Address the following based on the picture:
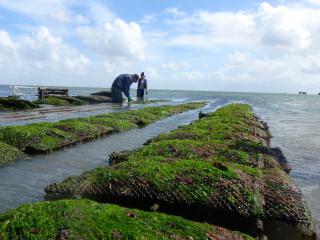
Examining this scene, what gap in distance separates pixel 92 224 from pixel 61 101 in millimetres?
38102

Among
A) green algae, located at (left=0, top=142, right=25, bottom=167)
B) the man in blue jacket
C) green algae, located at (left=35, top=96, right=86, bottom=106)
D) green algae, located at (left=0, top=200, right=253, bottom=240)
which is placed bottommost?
green algae, located at (left=35, top=96, right=86, bottom=106)

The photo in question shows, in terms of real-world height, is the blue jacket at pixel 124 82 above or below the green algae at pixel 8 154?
above

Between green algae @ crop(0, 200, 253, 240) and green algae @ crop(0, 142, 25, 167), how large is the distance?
6764mm

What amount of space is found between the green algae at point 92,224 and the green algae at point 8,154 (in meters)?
6.76

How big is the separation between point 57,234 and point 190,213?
11.0ft

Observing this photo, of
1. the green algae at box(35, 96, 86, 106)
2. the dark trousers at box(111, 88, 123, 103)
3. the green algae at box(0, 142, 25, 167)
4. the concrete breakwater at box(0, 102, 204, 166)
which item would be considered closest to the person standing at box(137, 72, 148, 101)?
the dark trousers at box(111, 88, 123, 103)

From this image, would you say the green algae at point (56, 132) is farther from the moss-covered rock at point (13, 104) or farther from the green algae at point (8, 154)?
the moss-covered rock at point (13, 104)

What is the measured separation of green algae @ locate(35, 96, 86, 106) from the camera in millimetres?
42150

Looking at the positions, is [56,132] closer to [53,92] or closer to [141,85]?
[53,92]

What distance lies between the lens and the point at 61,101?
42656mm

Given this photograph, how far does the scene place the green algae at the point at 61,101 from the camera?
42.2 meters

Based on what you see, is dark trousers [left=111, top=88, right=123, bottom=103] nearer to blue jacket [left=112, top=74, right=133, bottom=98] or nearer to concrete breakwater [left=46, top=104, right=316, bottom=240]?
blue jacket [left=112, top=74, right=133, bottom=98]

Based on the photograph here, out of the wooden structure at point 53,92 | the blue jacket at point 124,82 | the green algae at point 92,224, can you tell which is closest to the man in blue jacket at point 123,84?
the blue jacket at point 124,82

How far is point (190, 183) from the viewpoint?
8.64 metres
